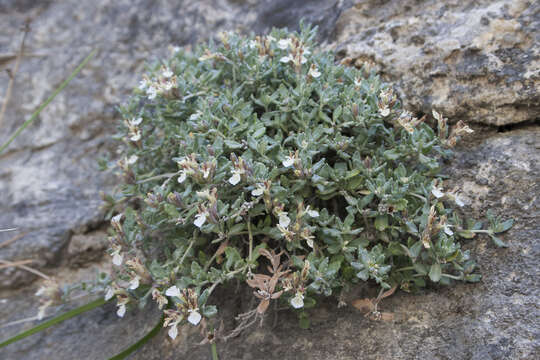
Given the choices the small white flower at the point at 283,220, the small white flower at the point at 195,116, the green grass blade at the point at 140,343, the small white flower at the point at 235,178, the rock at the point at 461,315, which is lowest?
the green grass blade at the point at 140,343

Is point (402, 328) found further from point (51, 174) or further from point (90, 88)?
point (90, 88)

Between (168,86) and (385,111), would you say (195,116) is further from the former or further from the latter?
(385,111)

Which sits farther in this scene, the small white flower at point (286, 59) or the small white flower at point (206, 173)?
the small white flower at point (286, 59)

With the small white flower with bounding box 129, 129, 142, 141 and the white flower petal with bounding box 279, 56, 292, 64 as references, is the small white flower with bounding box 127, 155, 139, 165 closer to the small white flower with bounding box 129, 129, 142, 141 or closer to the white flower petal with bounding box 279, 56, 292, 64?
the small white flower with bounding box 129, 129, 142, 141

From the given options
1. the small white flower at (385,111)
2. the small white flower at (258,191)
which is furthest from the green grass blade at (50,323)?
the small white flower at (385,111)

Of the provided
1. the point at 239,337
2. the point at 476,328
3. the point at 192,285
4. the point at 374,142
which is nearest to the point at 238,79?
the point at 374,142

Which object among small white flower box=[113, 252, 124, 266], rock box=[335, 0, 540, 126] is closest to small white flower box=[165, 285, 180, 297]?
small white flower box=[113, 252, 124, 266]

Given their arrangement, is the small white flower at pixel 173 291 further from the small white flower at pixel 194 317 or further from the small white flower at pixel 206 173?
the small white flower at pixel 206 173
